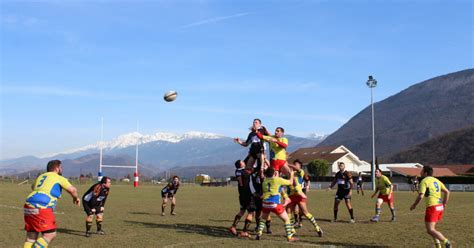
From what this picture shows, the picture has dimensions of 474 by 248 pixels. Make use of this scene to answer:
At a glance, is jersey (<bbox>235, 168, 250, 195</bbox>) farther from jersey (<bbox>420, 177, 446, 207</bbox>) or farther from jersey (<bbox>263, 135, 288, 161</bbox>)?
jersey (<bbox>420, 177, 446, 207</bbox>)

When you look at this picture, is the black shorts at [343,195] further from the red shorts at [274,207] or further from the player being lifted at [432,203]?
the player being lifted at [432,203]

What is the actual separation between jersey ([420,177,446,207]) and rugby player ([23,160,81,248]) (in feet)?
25.3

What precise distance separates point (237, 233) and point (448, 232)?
250 inches

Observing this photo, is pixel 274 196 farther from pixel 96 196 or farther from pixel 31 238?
pixel 31 238

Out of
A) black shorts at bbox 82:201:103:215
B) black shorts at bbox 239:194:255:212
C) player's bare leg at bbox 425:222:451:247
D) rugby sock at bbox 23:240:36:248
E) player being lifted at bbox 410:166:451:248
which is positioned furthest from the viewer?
black shorts at bbox 82:201:103:215

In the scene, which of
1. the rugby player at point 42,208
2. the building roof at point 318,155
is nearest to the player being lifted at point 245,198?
the rugby player at point 42,208

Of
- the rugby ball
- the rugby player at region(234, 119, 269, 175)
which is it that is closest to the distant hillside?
the rugby ball

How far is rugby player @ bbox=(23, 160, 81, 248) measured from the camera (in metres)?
9.67

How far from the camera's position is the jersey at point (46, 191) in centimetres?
970

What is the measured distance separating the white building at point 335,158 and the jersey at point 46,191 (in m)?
102

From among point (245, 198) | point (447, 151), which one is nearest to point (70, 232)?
point (245, 198)

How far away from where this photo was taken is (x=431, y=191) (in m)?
11.6

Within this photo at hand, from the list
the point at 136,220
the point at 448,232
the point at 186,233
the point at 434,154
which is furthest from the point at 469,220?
the point at 434,154

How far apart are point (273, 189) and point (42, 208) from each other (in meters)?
5.80
